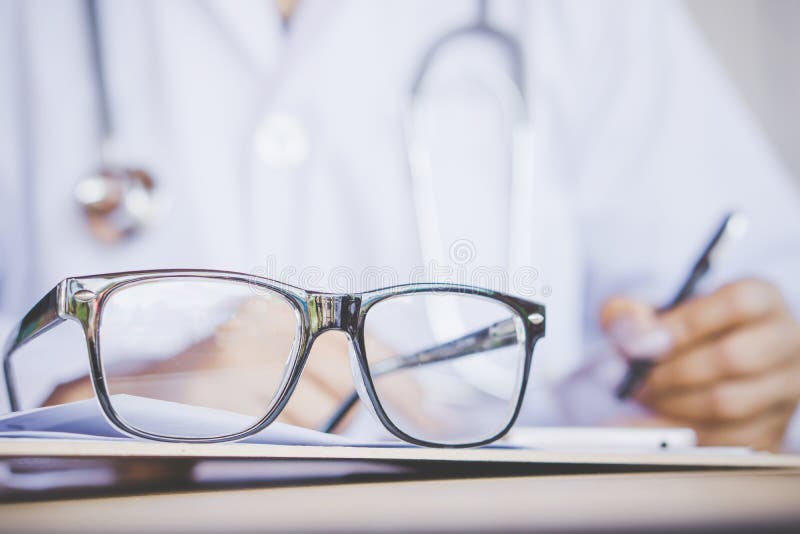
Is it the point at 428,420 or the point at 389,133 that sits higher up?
the point at 389,133

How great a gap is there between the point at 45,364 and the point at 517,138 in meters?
0.45

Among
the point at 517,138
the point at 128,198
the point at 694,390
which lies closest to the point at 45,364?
the point at 128,198

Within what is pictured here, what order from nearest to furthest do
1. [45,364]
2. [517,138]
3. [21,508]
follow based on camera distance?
1. [21,508]
2. [45,364]
3. [517,138]

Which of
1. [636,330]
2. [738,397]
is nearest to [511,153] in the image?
[636,330]

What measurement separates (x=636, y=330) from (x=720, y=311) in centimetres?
7

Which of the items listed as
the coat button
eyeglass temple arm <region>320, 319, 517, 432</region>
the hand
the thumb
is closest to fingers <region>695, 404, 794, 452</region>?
the hand

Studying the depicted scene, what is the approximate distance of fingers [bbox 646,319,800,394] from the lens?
0.51 meters

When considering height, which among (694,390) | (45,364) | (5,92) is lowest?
(694,390)

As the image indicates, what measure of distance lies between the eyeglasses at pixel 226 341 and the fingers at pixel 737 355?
0.26m

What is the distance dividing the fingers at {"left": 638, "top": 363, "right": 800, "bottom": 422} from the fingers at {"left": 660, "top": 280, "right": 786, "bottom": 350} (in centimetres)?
5

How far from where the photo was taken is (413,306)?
553 millimetres

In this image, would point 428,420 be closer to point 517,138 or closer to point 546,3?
point 517,138

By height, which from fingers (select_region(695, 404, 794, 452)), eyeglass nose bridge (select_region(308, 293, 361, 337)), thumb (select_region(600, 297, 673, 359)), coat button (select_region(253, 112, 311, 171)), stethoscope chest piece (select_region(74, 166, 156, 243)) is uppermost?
coat button (select_region(253, 112, 311, 171))

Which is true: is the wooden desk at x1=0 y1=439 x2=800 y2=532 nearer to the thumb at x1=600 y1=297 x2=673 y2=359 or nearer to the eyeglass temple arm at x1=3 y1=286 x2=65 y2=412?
the eyeglass temple arm at x1=3 y1=286 x2=65 y2=412
